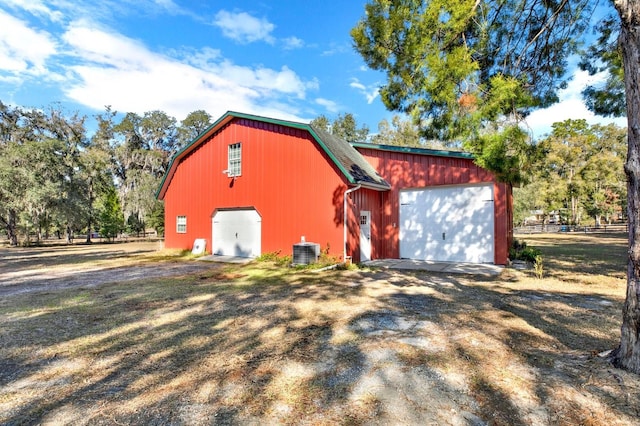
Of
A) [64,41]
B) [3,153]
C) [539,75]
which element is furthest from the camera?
[3,153]

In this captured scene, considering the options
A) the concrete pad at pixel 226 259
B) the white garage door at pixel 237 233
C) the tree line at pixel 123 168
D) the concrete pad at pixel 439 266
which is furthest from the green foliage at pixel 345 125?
the concrete pad at pixel 439 266

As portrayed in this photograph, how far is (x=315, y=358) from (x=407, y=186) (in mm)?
9287

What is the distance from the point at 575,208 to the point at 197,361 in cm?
4829

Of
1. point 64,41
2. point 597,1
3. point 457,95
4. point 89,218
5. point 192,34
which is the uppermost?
point 192,34

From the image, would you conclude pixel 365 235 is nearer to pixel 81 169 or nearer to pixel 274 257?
pixel 274 257

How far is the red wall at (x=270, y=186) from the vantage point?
11023 mm

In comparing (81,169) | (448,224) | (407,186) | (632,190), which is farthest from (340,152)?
(81,169)

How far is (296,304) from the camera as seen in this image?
5852 mm

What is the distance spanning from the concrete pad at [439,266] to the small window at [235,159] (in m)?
6.61

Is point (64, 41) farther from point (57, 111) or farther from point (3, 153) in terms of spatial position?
point (57, 111)

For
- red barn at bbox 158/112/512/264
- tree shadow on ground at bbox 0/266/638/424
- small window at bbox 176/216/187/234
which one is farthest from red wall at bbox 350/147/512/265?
small window at bbox 176/216/187/234

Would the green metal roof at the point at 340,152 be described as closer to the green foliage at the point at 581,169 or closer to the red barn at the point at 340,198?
the red barn at the point at 340,198

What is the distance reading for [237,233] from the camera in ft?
43.9

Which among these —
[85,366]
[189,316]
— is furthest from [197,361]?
[189,316]
